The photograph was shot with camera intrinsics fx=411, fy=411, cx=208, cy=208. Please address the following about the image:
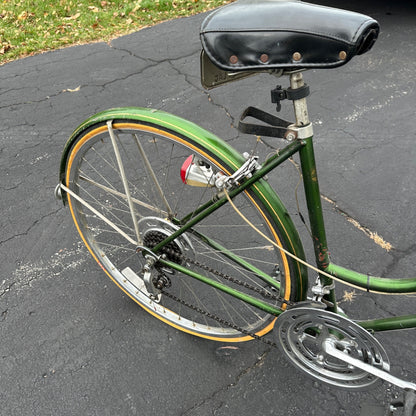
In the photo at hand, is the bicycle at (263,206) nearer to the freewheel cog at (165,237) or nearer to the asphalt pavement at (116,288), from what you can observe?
the freewheel cog at (165,237)

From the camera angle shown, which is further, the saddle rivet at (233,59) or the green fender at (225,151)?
the green fender at (225,151)

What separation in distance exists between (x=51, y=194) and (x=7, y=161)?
664 millimetres

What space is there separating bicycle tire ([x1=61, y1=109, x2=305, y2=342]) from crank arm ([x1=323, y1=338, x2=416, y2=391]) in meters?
0.22

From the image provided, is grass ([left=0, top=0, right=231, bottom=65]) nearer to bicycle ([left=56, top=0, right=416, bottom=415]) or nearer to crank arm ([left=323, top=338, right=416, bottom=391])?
bicycle ([left=56, top=0, right=416, bottom=415])

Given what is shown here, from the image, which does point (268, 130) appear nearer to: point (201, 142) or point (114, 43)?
point (201, 142)

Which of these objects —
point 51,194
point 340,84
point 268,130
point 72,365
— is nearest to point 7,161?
point 51,194

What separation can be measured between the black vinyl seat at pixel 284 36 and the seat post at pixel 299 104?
0.30 feet

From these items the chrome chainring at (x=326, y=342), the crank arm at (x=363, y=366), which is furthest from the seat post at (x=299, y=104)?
the crank arm at (x=363, y=366)

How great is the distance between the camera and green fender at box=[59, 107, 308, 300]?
152 cm

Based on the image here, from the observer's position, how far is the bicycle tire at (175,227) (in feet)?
5.22

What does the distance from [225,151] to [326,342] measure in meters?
0.88

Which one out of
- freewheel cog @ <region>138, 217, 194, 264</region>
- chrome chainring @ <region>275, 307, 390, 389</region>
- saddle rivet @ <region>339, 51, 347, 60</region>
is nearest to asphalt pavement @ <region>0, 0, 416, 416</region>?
chrome chainring @ <region>275, 307, 390, 389</region>

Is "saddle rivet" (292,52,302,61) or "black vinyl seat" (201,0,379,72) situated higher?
"black vinyl seat" (201,0,379,72)

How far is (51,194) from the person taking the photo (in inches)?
124
